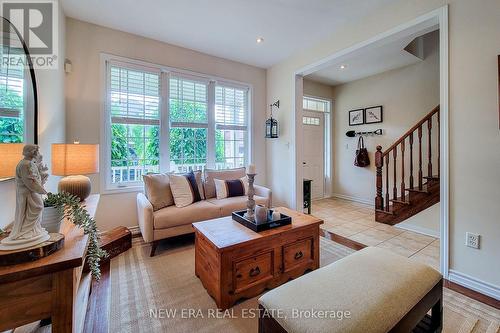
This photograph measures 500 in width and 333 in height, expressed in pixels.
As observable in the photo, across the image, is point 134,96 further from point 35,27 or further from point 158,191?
point 158,191

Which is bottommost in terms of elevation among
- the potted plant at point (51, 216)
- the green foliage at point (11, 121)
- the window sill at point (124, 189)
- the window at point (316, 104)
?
the window sill at point (124, 189)

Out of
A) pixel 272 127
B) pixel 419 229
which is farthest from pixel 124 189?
pixel 419 229

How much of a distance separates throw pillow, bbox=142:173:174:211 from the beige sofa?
0.07m

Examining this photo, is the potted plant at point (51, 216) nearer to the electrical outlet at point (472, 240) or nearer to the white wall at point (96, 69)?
the white wall at point (96, 69)

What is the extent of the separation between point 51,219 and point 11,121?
78 cm

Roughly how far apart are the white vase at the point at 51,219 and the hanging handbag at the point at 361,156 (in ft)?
16.8

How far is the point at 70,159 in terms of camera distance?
191cm

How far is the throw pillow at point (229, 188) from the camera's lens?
331 cm

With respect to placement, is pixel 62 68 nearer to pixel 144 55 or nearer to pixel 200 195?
pixel 144 55

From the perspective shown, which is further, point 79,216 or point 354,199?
point 354,199

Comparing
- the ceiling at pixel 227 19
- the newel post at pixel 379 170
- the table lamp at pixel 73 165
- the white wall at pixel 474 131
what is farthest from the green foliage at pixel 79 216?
the newel post at pixel 379 170

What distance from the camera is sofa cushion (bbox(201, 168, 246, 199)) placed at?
337 centimetres

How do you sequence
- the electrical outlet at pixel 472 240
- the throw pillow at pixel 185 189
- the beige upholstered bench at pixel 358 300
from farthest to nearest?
the throw pillow at pixel 185 189, the electrical outlet at pixel 472 240, the beige upholstered bench at pixel 358 300

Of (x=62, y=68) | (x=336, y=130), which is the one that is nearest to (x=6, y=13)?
(x=62, y=68)
